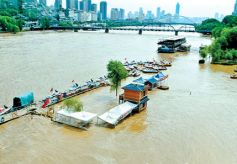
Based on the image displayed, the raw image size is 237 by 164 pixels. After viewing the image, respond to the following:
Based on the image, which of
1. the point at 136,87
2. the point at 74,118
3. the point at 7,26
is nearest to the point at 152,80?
the point at 136,87

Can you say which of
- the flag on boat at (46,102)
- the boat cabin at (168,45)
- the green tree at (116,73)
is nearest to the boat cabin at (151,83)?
the green tree at (116,73)

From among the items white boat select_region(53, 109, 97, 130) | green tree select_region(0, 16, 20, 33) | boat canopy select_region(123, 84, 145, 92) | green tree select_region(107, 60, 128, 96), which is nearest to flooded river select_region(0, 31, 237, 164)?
white boat select_region(53, 109, 97, 130)

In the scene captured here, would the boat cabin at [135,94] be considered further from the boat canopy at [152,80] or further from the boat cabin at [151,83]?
the boat canopy at [152,80]

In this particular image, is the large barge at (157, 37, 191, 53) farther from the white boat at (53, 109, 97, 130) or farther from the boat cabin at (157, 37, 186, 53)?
the white boat at (53, 109, 97, 130)

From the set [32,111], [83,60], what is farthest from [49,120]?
[83,60]

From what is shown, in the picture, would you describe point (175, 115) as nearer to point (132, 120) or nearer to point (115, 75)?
point (132, 120)

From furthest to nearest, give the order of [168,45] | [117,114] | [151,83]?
[168,45] → [151,83] → [117,114]

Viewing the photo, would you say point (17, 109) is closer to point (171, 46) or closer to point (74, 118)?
point (74, 118)

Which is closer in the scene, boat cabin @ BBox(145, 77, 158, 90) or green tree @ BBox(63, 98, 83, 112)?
green tree @ BBox(63, 98, 83, 112)
